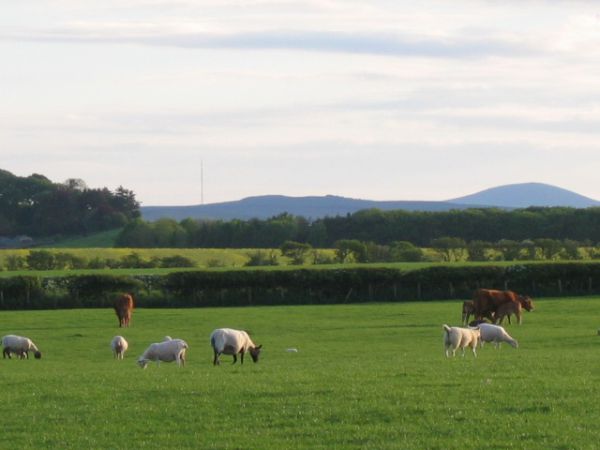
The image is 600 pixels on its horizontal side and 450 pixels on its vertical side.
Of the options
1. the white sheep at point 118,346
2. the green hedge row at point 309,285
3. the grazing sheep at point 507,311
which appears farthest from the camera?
the green hedge row at point 309,285

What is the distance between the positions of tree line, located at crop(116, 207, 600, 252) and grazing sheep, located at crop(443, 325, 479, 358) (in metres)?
87.6

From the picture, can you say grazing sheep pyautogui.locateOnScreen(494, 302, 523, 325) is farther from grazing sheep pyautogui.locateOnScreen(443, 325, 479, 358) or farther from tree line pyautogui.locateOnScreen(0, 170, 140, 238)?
tree line pyautogui.locateOnScreen(0, 170, 140, 238)

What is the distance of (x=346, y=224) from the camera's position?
123 metres

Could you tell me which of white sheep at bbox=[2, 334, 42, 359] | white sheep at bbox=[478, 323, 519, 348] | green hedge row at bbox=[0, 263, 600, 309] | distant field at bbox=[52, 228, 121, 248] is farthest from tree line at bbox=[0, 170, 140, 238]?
white sheep at bbox=[478, 323, 519, 348]

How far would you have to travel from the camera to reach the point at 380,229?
402 feet

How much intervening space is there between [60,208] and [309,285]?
8917cm

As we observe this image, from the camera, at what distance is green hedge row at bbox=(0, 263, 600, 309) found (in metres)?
65.5

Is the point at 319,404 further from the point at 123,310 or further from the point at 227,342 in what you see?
the point at 123,310

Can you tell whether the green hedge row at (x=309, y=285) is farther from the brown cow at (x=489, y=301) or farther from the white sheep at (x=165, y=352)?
the white sheep at (x=165, y=352)

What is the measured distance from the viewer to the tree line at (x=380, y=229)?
119m

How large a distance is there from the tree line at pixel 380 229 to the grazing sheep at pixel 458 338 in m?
87.6

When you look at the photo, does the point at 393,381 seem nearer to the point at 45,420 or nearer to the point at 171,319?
the point at 45,420

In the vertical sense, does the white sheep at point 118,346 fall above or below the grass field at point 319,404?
below

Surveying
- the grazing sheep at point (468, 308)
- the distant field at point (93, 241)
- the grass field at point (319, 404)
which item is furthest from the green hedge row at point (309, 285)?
the distant field at point (93, 241)
